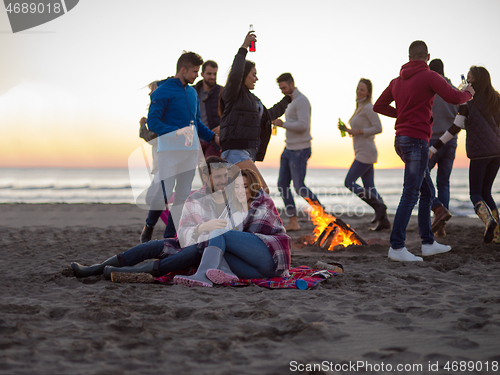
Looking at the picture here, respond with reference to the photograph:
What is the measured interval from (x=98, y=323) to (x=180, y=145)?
8.40 ft

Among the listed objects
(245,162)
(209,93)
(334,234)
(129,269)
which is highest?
(209,93)

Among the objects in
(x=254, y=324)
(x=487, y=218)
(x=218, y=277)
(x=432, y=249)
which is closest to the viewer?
(x=254, y=324)

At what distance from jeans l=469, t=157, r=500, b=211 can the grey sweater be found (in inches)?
93.4

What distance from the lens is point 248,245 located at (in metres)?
3.45

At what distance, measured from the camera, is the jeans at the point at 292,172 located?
22.5 ft

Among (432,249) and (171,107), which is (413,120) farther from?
(171,107)

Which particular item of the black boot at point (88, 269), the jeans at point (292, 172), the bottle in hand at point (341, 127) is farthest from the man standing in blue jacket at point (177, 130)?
the bottle in hand at point (341, 127)

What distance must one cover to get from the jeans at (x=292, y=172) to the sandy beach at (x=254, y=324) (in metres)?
2.77

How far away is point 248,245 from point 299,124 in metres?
3.68

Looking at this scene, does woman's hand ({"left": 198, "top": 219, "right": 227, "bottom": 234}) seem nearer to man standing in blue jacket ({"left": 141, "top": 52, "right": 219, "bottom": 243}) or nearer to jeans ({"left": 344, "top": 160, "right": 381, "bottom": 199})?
man standing in blue jacket ({"left": 141, "top": 52, "right": 219, "bottom": 243})

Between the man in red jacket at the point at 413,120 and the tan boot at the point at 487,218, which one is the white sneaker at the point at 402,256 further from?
the tan boot at the point at 487,218

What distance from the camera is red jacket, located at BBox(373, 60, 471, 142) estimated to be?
14.2 feet

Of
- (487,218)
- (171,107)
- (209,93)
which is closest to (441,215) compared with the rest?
(487,218)

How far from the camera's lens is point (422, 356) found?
2.06m
